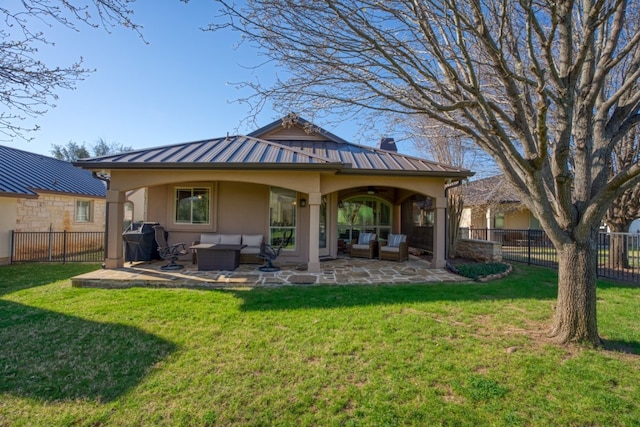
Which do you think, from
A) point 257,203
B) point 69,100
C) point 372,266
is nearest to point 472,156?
point 372,266

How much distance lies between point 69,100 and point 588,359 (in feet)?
27.0

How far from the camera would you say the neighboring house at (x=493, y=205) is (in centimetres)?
1484

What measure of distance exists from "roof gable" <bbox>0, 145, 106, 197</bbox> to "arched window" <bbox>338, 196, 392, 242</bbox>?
11.5 metres

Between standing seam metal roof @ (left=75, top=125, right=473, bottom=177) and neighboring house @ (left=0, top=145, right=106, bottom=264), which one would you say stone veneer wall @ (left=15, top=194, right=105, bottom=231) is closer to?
neighboring house @ (left=0, top=145, right=106, bottom=264)

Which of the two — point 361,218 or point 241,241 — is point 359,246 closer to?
point 361,218

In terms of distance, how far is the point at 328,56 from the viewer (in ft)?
13.2

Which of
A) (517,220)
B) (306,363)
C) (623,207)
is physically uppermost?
(623,207)

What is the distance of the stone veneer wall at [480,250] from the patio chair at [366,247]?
143 inches

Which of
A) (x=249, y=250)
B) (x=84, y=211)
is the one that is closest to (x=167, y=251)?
(x=249, y=250)

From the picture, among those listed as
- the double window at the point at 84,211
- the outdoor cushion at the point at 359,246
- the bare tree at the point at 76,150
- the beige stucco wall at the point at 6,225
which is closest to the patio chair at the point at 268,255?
the outdoor cushion at the point at 359,246

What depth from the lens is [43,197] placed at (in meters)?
11.9

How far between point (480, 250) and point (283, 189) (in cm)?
727

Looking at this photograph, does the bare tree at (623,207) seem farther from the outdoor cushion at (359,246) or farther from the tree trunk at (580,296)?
the outdoor cushion at (359,246)

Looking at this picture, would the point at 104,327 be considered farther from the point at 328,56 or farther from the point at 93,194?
the point at 93,194
